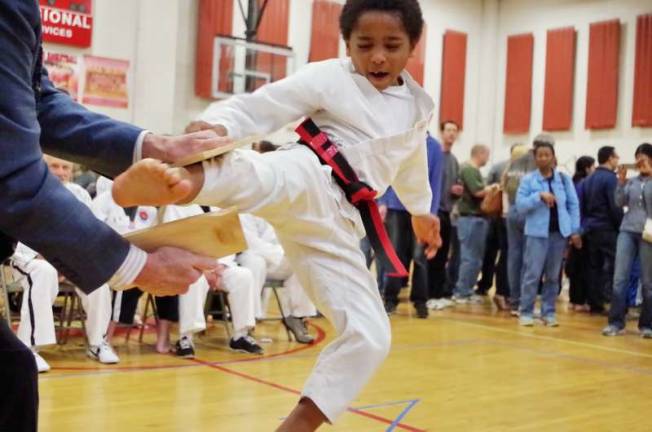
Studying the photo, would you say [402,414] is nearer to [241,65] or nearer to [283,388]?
[283,388]

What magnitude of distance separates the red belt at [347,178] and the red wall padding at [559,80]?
12.0 m

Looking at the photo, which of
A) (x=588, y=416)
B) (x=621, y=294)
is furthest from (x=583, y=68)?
(x=588, y=416)

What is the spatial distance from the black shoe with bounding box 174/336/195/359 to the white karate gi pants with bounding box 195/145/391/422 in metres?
2.84

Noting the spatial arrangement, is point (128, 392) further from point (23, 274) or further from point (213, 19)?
point (213, 19)

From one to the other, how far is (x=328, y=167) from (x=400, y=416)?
1.73 metres

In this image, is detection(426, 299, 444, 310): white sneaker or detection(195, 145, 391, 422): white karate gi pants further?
detection(426, 299, 444, 310): white sneaker

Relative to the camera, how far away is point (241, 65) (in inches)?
447

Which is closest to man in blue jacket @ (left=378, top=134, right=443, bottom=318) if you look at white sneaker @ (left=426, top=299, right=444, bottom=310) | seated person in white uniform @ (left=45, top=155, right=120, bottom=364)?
white sneaker @ (left=426, top=299, right=444, bottom=310)

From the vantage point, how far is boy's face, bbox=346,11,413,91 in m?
2.67

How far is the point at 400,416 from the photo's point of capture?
3.76m

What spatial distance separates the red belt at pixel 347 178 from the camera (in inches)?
98.3

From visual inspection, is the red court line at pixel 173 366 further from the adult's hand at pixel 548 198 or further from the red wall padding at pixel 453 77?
the red wall padding at pixel 453 77

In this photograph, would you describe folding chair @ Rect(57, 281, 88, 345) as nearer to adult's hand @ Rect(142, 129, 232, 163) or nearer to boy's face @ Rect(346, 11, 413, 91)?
boy's face @ Rect(346, 11, 413, 91)

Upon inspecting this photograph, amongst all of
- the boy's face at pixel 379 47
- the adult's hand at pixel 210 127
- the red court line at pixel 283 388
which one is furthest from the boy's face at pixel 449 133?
the adult's hand at pixel 210 127
